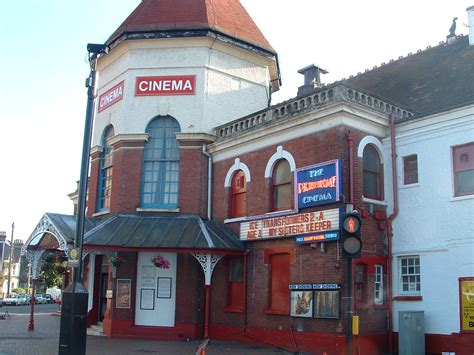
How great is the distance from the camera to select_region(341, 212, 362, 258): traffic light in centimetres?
953

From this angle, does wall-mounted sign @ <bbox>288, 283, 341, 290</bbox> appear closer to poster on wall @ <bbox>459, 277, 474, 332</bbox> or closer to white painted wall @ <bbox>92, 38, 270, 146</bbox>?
poster on wall @ <bbox>459, 277, 474, 332</bbox>

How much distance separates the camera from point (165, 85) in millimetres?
21844

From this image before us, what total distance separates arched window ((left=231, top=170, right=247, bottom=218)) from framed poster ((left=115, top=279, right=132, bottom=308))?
14.9 ft

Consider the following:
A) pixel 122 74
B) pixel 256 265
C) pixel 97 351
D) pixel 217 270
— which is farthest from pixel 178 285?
pixel 122 74

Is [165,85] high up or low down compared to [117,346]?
up

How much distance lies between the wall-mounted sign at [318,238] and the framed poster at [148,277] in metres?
6.13

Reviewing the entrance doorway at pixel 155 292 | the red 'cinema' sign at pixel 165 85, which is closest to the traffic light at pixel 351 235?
the entrance doorway at pixel 155 292

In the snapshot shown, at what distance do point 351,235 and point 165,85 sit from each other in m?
13.9

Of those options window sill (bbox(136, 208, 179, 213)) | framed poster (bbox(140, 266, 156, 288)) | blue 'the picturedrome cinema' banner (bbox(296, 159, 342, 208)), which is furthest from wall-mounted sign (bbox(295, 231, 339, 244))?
framed poster (bbox(140, 266, 156, 288))

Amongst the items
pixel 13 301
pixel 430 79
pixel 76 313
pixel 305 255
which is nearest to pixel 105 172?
pixel 305 255

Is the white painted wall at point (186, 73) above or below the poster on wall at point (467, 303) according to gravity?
above

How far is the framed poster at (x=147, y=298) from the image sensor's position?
2016cm

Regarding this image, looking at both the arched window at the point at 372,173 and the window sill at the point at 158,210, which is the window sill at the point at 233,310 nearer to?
the window sill at the point at 158,210

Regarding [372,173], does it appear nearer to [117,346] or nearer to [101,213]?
[117,346]
